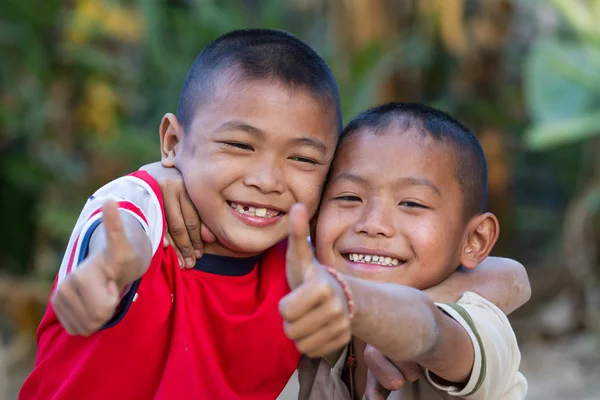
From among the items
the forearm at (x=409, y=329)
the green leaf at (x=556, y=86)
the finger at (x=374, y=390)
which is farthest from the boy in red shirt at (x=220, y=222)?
the green leaf at (x=556, y=86)

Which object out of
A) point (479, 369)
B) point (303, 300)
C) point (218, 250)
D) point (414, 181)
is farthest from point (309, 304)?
point (218, 250)

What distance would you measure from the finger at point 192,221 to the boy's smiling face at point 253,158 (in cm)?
2

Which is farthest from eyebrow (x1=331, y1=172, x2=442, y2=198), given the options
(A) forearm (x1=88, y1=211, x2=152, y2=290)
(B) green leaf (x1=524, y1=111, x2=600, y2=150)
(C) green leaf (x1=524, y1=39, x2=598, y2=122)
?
(C) green leaf (x1=524, y1=39, x2=598, y2=122)

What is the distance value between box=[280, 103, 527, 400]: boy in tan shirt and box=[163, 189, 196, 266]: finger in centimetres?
37

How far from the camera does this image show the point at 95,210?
6.15 ft

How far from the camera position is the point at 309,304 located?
1375 mm

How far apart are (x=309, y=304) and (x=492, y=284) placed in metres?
1.14

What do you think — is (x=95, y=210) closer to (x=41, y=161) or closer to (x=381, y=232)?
(x=381, y=232)

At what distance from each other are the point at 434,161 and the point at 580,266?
4071mm

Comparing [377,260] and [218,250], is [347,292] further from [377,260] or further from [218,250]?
[218,250]

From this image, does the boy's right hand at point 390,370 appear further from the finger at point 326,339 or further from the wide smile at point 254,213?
the finger at point 326,339

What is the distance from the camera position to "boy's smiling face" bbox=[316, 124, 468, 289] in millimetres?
2139

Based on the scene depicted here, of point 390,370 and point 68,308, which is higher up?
point 68,308

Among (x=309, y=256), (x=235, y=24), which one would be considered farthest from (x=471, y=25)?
(x=309, y=256)
